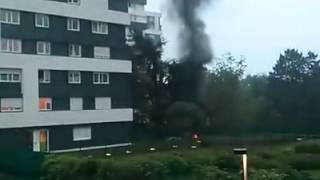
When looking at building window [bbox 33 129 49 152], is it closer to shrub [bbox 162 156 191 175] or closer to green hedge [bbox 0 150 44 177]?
green hedge [bbox 0 150 44 177]

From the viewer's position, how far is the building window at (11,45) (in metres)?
50.3

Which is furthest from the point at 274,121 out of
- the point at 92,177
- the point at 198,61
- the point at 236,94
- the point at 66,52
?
the point at 92,177

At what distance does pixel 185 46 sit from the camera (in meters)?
49.9

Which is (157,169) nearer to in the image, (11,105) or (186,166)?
(186,166)

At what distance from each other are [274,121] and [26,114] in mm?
24394

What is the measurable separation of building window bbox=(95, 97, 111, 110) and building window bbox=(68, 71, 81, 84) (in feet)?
9.33

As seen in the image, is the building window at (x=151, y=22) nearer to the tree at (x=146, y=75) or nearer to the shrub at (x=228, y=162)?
the tree at (x=146, y=75)

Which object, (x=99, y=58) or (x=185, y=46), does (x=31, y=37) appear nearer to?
(x=99, y=58)

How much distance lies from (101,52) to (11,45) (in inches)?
395

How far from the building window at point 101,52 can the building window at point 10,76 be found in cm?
885

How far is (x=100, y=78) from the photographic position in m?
59.3

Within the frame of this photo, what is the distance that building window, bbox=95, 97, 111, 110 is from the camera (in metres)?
58.8

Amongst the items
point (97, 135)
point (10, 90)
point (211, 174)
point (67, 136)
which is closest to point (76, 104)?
point (67, 136)

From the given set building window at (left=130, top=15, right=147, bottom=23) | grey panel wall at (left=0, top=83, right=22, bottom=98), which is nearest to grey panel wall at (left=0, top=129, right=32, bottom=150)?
grey panel wall at (left=0, top=83, right=22, bottom=98)
